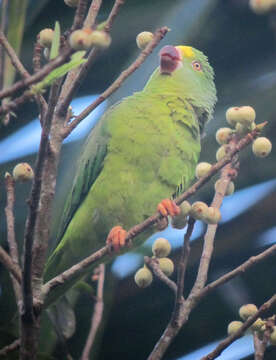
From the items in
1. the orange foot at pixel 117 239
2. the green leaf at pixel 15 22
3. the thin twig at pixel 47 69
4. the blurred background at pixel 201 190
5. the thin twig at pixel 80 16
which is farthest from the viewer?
the blurred background at pixel 201 190

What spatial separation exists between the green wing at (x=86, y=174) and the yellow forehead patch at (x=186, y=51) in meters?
0.29

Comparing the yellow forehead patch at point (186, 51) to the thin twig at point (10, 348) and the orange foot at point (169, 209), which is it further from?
the thin twig at point (10, 348)

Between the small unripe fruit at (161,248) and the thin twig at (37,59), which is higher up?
the thin twig at (37,59)

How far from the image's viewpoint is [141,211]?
4.14ft

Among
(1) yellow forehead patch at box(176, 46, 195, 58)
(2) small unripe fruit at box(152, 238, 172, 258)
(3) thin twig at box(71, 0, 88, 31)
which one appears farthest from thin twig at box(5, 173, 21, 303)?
(1) yellow forehead patch at box(176, 46, 195, 58)

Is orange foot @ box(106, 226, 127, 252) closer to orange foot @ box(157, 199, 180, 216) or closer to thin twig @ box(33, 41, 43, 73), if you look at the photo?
orange foot @ box(157, 199, 180, 216)

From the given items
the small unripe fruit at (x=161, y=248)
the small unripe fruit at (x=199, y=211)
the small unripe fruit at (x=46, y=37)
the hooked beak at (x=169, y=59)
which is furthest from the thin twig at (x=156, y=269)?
the hooked beak at (x=169, y=59)

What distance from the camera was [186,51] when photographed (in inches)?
55.9

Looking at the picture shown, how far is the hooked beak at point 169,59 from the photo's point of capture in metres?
1.36

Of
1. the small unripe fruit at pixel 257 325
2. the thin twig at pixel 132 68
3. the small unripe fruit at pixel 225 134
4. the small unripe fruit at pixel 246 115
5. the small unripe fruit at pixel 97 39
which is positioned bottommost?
the small unripe fruit at pixel 257 325

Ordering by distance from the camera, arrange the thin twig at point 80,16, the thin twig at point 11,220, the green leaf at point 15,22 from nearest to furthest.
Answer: the thin twig at point 80,16
the thin twig at point 11,220
the green leaf at point 15,22

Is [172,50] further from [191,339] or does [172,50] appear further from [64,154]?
[191,339]

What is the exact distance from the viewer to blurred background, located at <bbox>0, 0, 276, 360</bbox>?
1.29 m

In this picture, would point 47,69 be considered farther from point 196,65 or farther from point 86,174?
point 196,65
